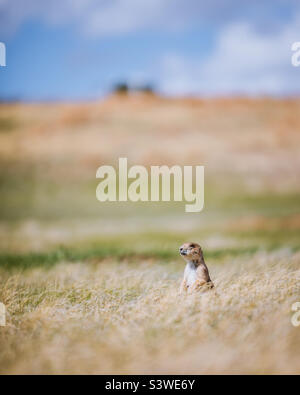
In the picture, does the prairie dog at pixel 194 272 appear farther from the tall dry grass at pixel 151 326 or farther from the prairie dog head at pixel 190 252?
the tall dry grass at pixel 151 326

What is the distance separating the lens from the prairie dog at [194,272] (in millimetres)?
4816

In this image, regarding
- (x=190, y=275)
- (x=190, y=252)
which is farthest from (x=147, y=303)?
(x=190, y=252)

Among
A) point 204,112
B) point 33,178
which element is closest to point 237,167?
point 204,112

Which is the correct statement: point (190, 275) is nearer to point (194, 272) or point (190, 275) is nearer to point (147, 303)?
point (194, 272)

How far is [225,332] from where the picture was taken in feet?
13.1

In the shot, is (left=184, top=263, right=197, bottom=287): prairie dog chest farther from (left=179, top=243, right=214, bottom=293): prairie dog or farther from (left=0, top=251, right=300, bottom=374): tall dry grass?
(left=0, top=251, right=300, bottom=374): tall dry grass

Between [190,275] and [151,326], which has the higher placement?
[190,275]

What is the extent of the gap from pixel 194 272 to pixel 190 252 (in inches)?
8.9

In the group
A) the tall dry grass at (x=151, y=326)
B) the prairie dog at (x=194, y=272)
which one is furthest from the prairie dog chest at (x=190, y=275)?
the tall dry grass at (x=151, y=326)

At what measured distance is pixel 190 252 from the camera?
194 inches

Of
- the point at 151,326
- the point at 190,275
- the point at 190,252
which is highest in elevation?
the point at 190,252

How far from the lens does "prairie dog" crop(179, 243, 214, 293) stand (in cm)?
482
